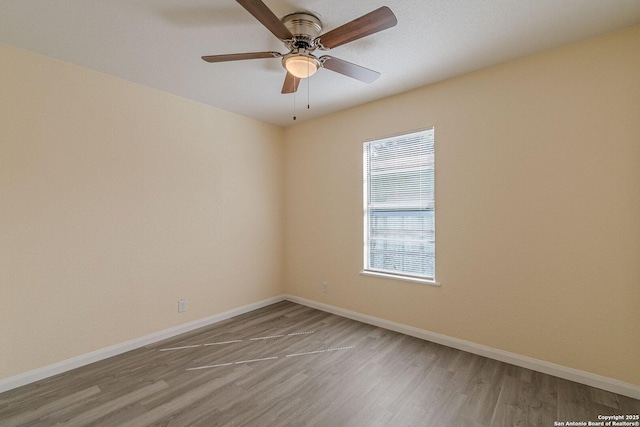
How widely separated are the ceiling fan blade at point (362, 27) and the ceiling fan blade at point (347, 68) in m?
0.12

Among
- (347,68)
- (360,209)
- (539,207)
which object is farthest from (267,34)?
(539,207)

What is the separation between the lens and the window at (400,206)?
306 centimetres

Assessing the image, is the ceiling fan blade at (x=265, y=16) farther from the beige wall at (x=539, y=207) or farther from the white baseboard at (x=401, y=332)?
the white baseboard at (x=401, y=332)

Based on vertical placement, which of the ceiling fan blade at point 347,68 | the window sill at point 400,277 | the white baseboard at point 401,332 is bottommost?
the white baseboard at point 401,332

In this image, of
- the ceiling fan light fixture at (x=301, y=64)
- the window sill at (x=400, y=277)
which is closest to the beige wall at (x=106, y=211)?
the window sill at (x=400, y=277)

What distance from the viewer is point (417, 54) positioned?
2.36m

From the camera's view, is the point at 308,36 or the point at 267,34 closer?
the point at 308,36

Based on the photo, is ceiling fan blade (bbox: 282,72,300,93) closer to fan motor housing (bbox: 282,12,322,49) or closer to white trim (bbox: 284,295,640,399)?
fan motor housing (bbox: 282,12,322,49)

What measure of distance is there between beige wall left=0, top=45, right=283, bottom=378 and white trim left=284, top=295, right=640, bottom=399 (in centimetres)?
186

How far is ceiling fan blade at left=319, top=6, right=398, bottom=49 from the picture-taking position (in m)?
1.50

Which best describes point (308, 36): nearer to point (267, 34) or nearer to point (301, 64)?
point (301, 64)

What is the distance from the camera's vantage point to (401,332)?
3146 millimetres

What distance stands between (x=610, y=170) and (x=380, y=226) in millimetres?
2023

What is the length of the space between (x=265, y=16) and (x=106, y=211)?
2.33m
